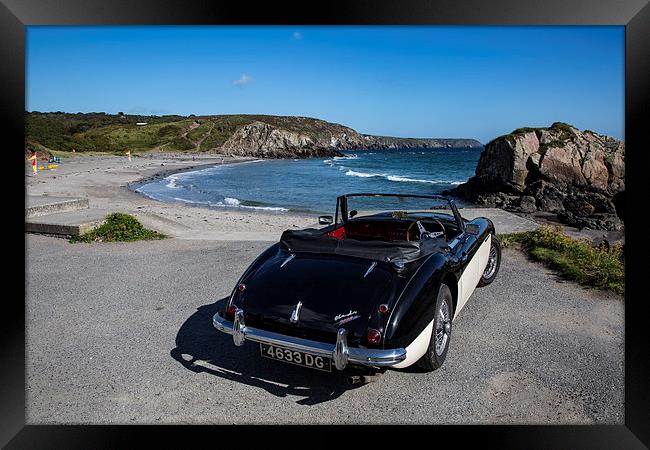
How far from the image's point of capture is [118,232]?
31.2ft

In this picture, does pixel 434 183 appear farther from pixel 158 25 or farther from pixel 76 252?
pixel 158 25

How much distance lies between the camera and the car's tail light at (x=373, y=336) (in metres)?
3.18

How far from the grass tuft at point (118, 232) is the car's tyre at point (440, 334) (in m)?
7.28

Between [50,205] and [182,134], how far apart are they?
7797cm

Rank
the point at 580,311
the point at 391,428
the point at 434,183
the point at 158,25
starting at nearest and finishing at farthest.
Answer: the point at 391,428, the point at 158,25, the point at 580,311, the point at 434,183

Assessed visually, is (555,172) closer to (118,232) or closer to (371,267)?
(118,232)

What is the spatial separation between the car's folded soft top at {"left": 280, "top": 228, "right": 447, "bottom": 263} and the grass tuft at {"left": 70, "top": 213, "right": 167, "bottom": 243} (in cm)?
638

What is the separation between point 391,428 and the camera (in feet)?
10.4

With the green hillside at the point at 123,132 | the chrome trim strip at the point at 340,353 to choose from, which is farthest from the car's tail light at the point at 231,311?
the green hillside at the point at 123,132

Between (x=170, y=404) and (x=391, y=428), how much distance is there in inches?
64.1

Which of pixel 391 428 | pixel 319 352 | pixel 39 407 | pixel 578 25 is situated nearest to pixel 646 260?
pixel 578 25

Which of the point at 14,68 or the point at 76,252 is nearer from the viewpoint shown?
the point at 14,68

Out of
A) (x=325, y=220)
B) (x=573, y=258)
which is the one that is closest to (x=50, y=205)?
(x=325, y=220)

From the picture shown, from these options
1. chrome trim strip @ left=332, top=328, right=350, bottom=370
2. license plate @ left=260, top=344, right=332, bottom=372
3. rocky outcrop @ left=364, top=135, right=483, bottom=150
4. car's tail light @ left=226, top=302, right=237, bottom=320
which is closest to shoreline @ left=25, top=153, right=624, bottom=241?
car's tail light @ left=226, top=302, right=237, bottom=320
